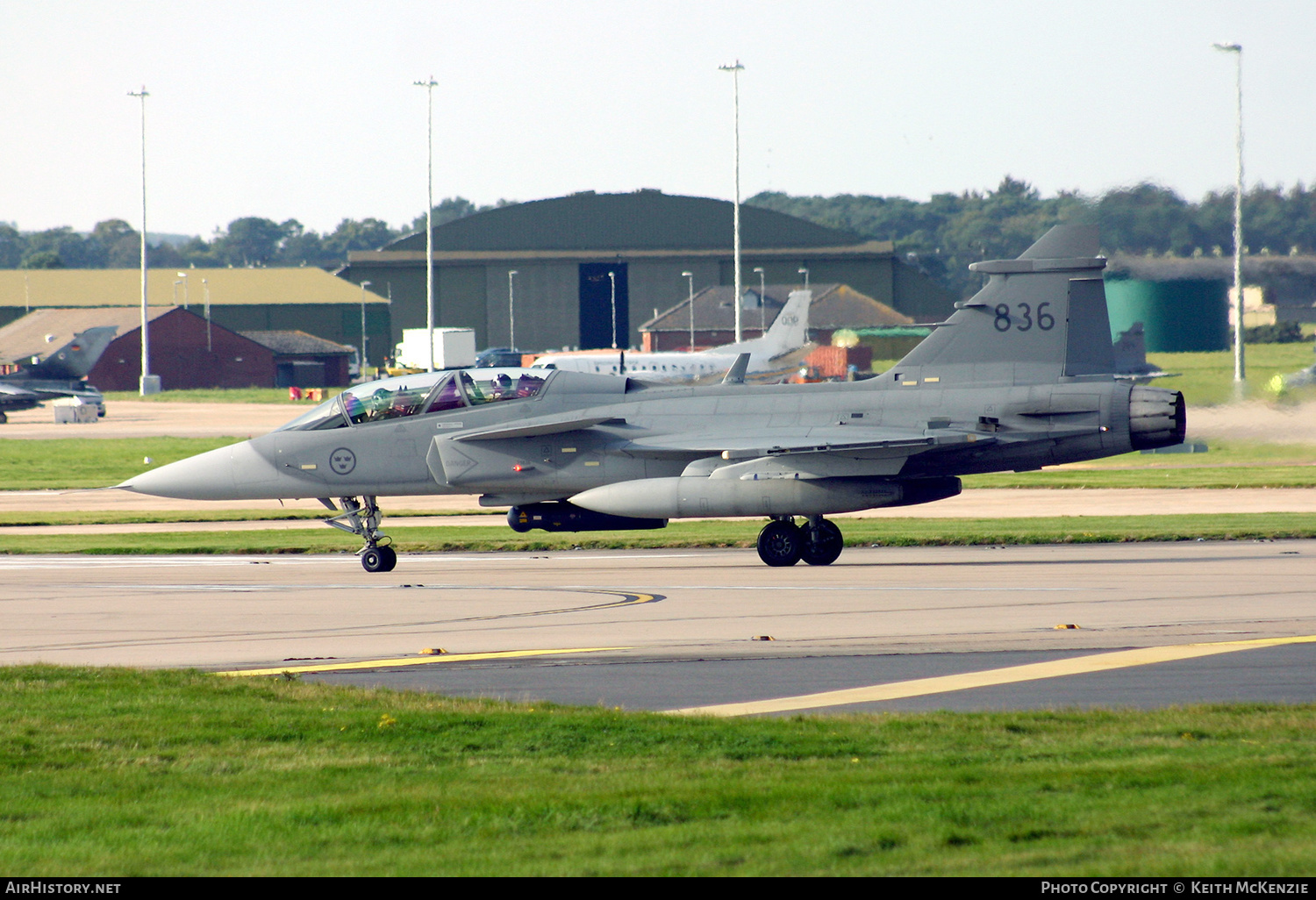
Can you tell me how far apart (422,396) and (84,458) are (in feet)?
100

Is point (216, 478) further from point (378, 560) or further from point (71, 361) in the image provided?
point (71, 361)

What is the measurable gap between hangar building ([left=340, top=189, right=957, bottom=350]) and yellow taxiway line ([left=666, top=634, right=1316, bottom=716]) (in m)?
115

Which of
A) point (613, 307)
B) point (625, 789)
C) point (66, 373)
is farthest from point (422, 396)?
point (613, 307)

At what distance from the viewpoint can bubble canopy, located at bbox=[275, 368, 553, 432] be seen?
69.5 feet

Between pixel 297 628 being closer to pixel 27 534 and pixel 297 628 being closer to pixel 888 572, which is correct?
pixel 888 572

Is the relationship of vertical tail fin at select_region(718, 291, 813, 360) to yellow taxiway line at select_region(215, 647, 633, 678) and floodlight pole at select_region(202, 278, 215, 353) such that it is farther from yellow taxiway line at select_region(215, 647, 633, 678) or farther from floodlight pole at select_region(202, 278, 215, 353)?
yellow taxiway line at select_region(215, 647, 633, 678)

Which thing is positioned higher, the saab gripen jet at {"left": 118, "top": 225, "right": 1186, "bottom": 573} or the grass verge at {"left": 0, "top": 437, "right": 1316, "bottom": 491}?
the saab gripen jet at {"left": 118, "top": 225, "right": 1186, "bottom": 573}

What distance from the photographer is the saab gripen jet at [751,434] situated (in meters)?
19.6

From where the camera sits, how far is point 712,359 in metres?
75.2

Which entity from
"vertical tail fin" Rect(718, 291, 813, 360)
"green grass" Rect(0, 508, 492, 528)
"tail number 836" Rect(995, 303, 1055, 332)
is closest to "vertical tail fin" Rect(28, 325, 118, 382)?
"vertical tail fin" Rect(718, 291, 813, 360)

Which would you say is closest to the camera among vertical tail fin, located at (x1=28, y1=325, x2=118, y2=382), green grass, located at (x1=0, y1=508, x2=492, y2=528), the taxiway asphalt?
the taxiway asphalt

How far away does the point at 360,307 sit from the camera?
423 feet

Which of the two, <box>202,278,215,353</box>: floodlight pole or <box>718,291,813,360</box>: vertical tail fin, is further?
<box>202,278,215,353</box>: floodlight pole

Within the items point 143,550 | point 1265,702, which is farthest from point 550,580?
point 1265,702
